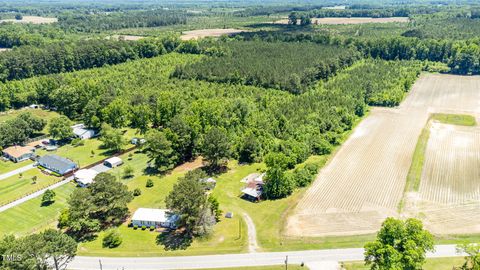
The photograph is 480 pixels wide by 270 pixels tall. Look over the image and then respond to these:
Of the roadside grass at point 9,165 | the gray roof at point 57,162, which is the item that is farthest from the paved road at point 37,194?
the roadside grass at point 9,165

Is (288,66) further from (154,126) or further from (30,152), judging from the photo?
(30,152)

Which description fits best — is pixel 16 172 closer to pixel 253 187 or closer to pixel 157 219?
pixel 157 219

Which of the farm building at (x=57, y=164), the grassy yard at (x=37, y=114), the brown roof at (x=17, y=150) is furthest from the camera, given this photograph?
the grassy yard at (x=37, y=114)

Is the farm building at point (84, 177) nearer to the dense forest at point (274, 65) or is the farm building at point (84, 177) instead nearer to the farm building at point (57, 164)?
the farm building at point (57, 164)

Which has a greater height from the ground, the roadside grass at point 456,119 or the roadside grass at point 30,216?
the roadside grass at point 456,119

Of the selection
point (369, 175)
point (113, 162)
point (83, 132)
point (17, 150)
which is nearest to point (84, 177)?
point (113, 162)

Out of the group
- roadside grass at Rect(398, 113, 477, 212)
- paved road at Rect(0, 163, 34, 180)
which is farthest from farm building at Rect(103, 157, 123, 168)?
A: roadside grass at Rect(398, 113, 477, 212)

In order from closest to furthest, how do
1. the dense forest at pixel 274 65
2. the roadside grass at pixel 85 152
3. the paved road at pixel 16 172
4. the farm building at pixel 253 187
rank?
the farm building at pixel 253 187, the paved road at pixel 16 172, the roadside grass at pixel 85 152, the dense forest at pixel 274 65
